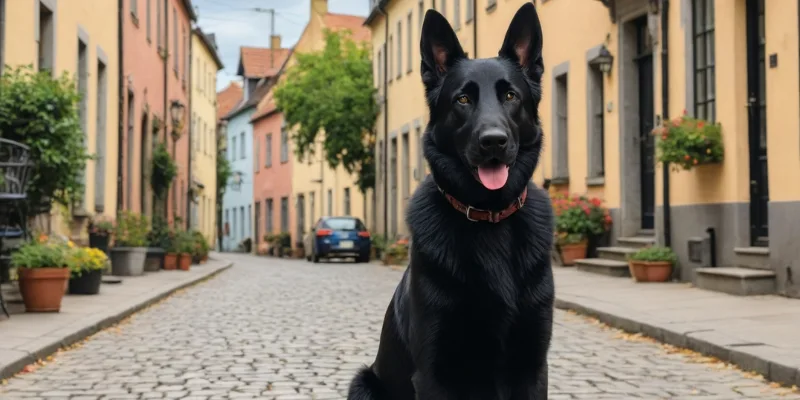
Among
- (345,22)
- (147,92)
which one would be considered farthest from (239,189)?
(147,92)

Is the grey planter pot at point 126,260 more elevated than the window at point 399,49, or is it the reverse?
the window at point 399,49

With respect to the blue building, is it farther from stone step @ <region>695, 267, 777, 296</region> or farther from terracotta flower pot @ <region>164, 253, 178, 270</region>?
stone step @ <region>695, 267, 777, 296</region>

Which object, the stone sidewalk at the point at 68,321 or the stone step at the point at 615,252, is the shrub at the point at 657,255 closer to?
the stone step at the point at 615,252

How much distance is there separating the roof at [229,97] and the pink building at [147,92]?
3965cm

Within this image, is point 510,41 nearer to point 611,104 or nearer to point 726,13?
point 726,13

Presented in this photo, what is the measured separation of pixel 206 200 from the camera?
47.4 metres

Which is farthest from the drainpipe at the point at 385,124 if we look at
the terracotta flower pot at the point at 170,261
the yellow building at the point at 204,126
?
the terracotta flower pot at the point at 170,261

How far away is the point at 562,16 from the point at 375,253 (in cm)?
1609

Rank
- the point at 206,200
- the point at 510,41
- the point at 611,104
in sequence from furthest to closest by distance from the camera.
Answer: the point at 206,200 < the point at 611,104 < the point at 510,41

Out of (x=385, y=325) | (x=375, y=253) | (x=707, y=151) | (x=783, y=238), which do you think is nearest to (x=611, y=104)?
(x=707, y=151)

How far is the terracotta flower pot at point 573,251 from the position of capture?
17.8 metres

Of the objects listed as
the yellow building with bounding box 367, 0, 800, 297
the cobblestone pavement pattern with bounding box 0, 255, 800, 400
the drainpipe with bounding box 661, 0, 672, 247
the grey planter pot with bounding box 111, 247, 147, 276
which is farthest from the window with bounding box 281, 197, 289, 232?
the cobblestone pavement pattern with bounding box 0, 255, 800, 400

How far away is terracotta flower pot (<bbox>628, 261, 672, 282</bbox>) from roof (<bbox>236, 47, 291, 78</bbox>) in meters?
49.7

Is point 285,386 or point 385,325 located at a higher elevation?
point 385,325
